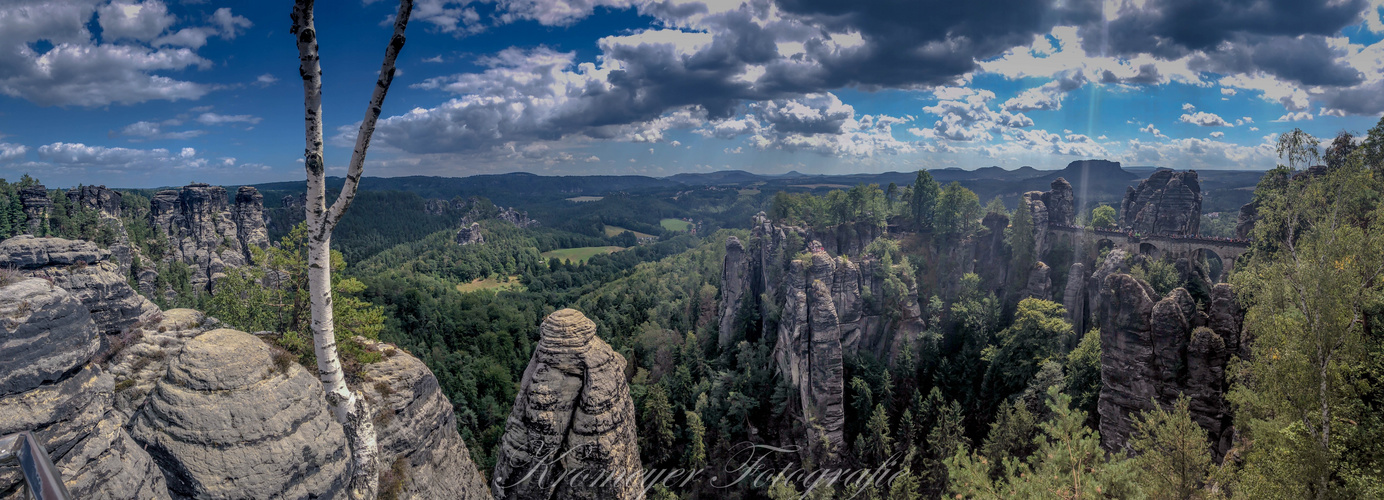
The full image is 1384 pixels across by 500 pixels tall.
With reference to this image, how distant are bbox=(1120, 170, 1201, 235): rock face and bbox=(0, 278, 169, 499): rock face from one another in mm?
70815

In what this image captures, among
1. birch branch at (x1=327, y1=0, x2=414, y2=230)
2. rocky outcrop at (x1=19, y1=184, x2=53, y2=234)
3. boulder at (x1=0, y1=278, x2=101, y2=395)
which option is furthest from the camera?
rocky outcrop at (x1=19, y1=184, x2=53, y2=234)

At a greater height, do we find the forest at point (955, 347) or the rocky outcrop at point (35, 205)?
the rocky outcrop at point (35, 205)

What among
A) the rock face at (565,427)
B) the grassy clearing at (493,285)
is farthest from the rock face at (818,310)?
the grassy clearing at (493,285)

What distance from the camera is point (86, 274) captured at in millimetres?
18938

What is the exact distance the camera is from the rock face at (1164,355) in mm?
21047

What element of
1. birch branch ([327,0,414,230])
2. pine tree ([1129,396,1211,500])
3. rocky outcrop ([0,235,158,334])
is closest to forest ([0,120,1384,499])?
pine tree ([1129,396,1211,500])

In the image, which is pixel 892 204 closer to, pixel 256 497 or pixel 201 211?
pixel 256 497

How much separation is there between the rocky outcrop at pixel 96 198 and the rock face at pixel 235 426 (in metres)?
107

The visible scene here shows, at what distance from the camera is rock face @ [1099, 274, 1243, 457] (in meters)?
21.0

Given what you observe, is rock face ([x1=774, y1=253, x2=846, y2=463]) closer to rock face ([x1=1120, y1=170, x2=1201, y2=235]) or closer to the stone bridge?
the stone bridge

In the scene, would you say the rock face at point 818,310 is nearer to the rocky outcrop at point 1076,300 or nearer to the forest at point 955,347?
the forest at point 955,347

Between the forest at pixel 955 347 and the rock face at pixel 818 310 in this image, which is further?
the rock face at pixel 818 310

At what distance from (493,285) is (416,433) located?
354 ft

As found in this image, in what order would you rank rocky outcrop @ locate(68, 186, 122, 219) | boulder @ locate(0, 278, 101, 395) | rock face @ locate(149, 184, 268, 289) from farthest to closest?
rock face @ locate(149, 184, 268, 289)
rocky outcrop @ locate(68, 186, 122, 219)
boulder @ locate(0, 278, 101, 395)
